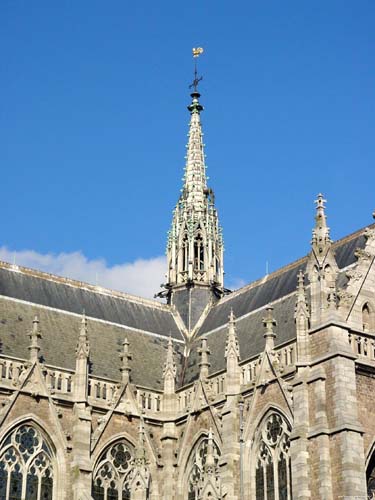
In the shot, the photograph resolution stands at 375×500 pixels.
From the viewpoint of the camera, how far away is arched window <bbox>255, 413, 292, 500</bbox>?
126ft

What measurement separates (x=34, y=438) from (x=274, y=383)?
9223 millimetres

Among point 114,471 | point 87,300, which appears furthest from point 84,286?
point 114,471

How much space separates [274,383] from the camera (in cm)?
3969

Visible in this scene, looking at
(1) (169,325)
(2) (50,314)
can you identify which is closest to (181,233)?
(1) (169,325)

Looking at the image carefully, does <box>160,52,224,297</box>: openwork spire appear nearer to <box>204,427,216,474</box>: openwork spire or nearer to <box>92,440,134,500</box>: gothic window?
<box>92,440,134,500</box>: gothic window

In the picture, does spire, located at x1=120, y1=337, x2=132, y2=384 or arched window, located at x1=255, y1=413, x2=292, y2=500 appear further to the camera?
spire, located at x1=120, y1=337, x2=132, y2=384

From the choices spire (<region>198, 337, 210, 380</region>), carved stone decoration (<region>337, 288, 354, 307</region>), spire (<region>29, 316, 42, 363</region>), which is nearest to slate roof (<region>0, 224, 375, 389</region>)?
spire (<region>198, 337, 210, 380</region>)

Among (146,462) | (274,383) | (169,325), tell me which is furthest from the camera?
(169,325)

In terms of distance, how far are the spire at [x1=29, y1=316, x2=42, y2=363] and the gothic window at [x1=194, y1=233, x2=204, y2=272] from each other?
43.8 feet

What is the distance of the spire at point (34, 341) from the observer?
4184 cm

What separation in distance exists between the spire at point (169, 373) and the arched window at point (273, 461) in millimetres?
6304

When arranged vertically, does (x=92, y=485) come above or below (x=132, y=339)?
below

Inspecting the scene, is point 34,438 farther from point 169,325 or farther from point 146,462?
point 169,325

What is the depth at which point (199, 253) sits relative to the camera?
54.7 m
